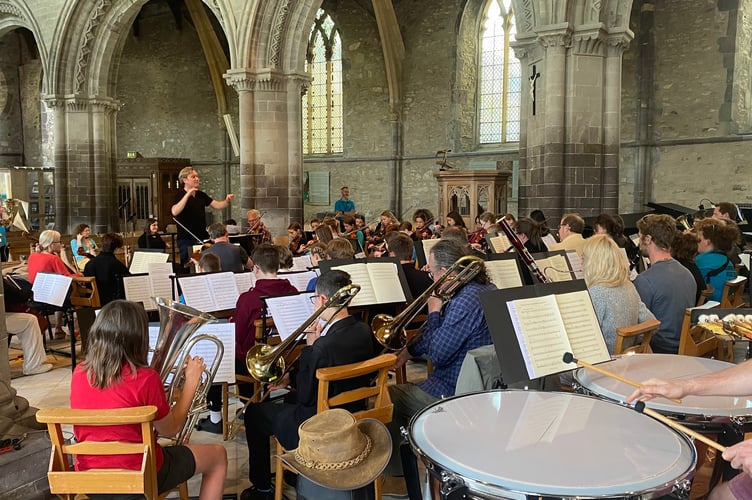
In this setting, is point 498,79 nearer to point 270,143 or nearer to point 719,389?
point 270,143

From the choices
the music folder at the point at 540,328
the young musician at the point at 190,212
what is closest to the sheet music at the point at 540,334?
the music folder at the point at 540,328

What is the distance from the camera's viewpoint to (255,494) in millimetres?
3207

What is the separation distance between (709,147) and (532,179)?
6612mm

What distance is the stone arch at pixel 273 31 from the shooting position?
37.0 ft

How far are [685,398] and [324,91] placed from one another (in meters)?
18.3

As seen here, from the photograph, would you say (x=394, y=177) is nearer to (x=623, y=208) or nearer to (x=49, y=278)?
(x=623, y=208)

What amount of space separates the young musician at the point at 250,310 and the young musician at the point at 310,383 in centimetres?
78

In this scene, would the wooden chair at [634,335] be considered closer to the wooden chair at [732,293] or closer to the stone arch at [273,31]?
the wooden chair at [732,293]

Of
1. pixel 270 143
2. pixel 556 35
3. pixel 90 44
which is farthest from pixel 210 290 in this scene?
pixel 90 44

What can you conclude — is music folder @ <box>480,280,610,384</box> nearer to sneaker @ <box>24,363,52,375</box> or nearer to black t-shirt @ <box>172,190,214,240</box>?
sneaker @ <box>24,363,52,375</box>

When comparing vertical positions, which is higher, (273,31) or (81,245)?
(273,31)

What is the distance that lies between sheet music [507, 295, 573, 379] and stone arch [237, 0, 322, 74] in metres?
9.80

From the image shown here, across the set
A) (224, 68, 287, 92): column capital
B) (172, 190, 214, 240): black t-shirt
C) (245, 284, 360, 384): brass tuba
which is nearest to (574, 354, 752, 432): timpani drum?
(245, 284, 360, 384): brass tuba

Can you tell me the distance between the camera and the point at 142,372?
2.41 metres
